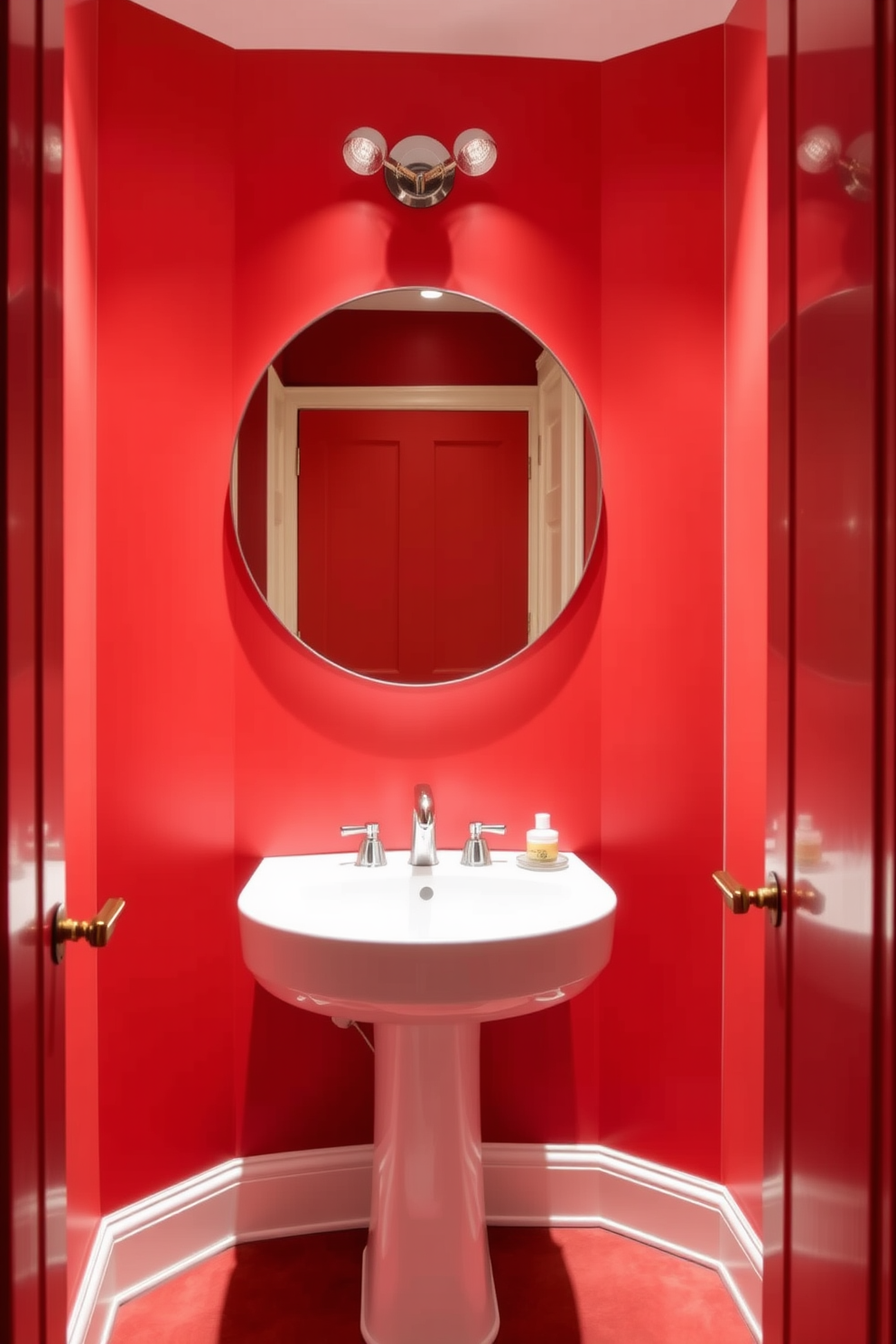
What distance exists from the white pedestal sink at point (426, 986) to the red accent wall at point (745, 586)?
1.07ft

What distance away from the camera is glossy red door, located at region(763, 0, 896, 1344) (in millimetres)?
631

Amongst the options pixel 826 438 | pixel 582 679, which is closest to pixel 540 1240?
pixel 582 679

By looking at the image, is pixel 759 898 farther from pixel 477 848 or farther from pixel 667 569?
pixel 667 569

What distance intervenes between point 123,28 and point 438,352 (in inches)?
32.0

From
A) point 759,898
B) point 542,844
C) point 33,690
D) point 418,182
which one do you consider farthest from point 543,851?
point 418,182

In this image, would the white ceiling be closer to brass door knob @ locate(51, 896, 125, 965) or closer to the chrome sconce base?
the chrome sconce base

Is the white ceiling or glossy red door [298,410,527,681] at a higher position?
the white ceiling

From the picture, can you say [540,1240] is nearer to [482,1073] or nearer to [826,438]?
[482,1073]

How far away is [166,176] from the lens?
5.27ft

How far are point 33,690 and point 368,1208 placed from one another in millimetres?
1498

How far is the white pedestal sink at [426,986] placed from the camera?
3.89 feet

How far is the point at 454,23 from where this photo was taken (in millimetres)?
1632

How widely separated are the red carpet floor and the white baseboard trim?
1.1 inches

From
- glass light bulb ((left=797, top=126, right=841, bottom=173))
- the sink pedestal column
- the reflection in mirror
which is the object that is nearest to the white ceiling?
the reflection in mirror
